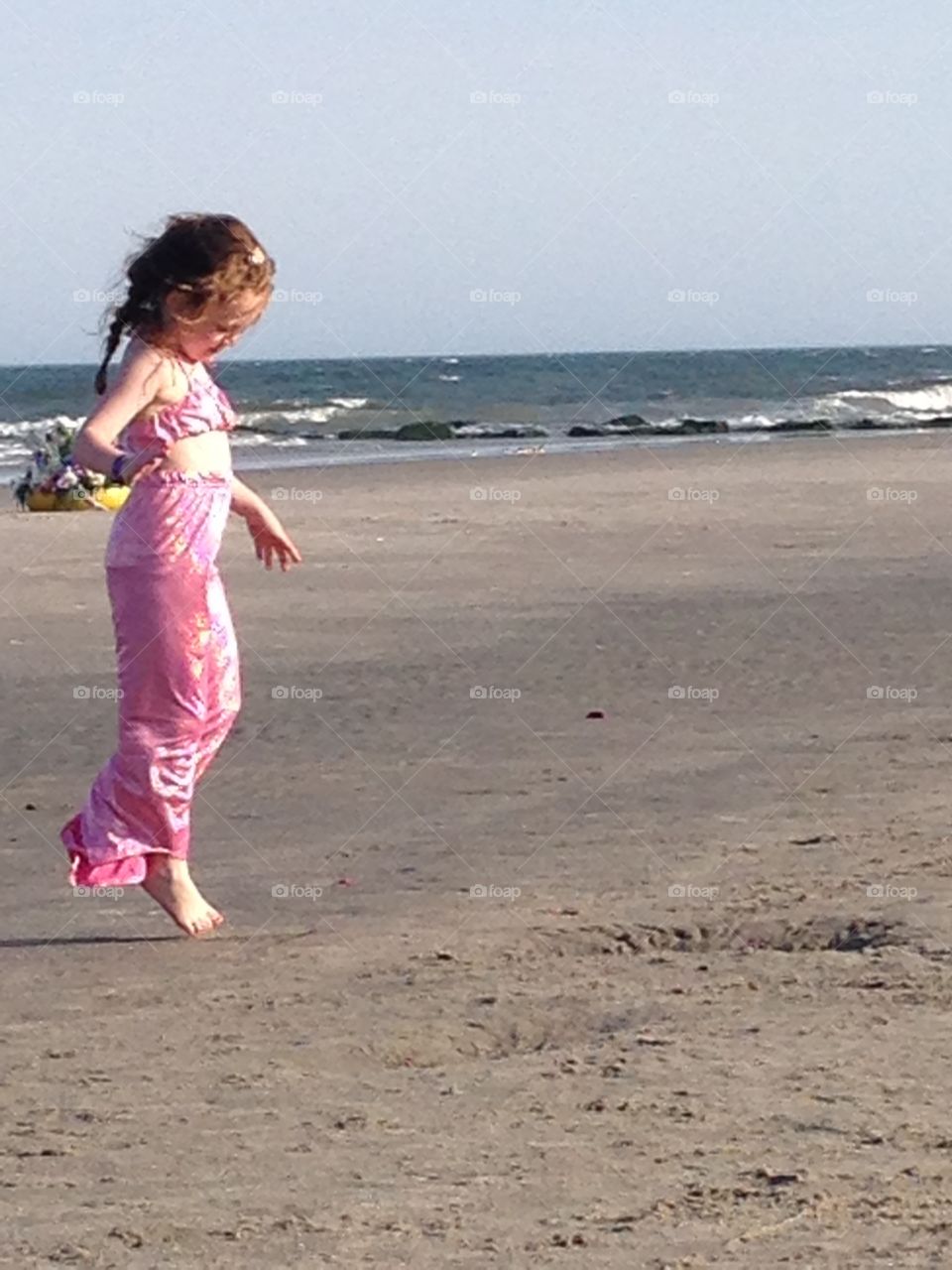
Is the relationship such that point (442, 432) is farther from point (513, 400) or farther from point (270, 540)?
point (270, 540)

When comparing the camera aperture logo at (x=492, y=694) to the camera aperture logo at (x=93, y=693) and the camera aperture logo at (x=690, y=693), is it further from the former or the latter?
the camera aperture logo at (x=93, y=693)

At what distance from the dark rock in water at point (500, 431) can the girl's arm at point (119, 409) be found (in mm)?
30553

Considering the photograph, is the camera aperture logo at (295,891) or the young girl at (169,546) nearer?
the young girl at (169,546)

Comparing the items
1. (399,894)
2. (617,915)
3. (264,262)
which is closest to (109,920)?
(399,894)

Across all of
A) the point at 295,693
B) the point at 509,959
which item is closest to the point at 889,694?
the point at 295,693

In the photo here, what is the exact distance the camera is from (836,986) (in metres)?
4.67

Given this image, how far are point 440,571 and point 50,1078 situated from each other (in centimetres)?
957

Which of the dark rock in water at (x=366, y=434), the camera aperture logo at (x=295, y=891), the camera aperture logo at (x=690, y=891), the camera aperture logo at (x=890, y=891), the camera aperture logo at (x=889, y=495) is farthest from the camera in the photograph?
the dark rock in water at (x=366, y=434)

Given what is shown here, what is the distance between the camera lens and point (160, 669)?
5.21 metres

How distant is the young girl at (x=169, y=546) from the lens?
513 cm

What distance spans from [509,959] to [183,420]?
54.8 inches

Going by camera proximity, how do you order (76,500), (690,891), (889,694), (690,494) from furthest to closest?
(690,494)
(76,500)
(889,694)
(690,891)

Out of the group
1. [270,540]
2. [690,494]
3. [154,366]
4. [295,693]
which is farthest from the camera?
[690,494]

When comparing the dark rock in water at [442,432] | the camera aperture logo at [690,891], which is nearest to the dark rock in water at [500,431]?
the dark rock in water at [442,432]
